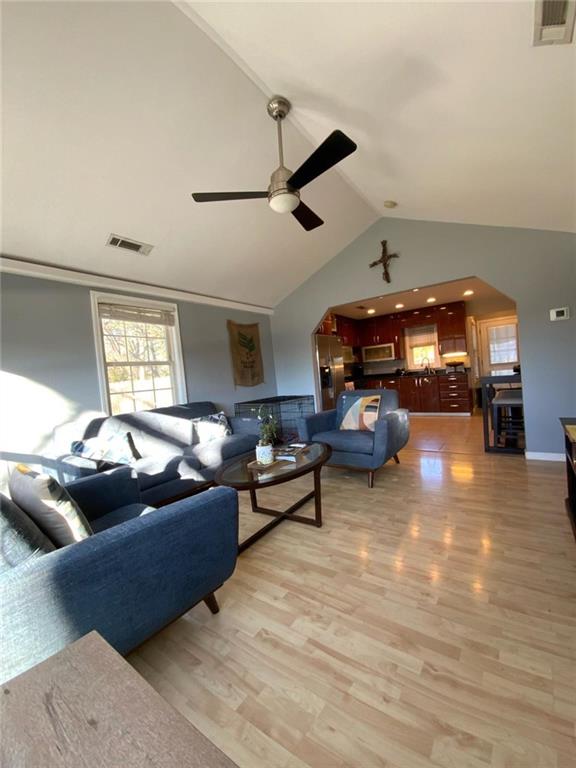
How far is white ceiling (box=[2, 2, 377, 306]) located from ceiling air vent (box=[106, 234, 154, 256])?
6 centimetres

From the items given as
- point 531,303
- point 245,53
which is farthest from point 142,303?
point 531,303

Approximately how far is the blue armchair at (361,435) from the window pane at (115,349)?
2.18 meters

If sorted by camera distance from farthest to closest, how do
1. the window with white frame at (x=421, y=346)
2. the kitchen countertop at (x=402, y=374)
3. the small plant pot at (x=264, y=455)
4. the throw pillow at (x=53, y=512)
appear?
the window with white frame at (x=421, y=346) → the kitchen countertop at (x=402, y=374) → the small plant pot at (x=264, y=455) → the throw pillow at (x=53, y=512)

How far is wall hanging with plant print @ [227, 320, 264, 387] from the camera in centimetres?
502

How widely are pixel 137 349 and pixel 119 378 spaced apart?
1.41 feet

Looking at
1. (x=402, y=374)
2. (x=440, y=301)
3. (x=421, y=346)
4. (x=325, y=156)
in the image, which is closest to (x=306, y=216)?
(x=325, y=156)

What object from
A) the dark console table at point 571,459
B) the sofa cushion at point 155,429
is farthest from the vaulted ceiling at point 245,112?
the dark console table at point 571,459

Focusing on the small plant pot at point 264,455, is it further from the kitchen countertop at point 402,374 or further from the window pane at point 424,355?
the window pane at point 424,355

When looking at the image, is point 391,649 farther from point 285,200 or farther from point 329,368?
point 329,368

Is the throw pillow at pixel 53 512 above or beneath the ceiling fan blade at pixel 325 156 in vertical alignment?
beneath

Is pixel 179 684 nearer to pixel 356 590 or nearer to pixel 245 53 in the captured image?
pixel 356 590

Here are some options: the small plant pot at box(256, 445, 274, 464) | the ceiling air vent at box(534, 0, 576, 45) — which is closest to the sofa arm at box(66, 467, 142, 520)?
the small plant pot at box(256, 445, 274, 464)

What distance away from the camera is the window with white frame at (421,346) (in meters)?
7.37

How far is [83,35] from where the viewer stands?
1768 millimetres
